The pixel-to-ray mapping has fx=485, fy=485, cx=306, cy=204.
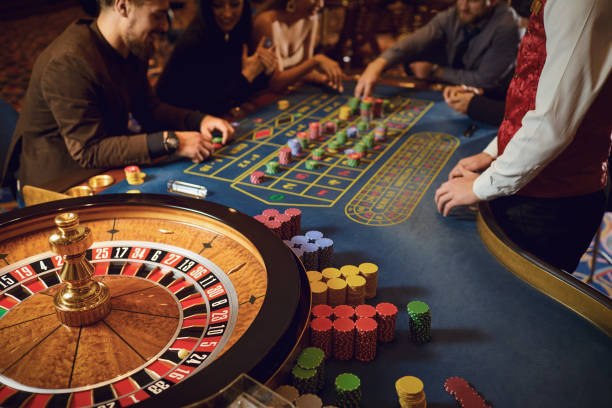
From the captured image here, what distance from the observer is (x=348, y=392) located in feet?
3.26

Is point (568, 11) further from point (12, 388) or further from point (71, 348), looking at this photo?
point (12, 388)

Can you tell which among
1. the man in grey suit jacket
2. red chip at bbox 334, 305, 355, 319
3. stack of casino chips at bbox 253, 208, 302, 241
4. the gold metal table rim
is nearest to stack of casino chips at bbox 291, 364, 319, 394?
red chip at bbox 334, 305, 355, 319

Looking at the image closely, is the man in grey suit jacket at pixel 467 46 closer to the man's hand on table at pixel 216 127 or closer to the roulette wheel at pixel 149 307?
the man's hand on table at pixel 216 127

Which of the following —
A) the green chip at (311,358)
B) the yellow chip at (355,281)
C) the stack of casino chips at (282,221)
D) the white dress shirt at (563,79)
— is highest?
the white dress shirt at (563,79)

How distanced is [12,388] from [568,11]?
1607 millimetres

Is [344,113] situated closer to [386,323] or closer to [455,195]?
[455,195]

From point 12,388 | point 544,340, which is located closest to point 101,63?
point 12,388

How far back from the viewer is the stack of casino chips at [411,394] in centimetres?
99

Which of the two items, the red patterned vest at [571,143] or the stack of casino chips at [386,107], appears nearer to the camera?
the red patterned vest at [571,143]


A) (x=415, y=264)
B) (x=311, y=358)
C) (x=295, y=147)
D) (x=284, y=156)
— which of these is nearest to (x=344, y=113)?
(x=295, y=147)

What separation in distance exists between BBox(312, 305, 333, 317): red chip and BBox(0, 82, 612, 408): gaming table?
0.13 metres

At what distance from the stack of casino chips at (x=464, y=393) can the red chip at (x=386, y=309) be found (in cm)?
21

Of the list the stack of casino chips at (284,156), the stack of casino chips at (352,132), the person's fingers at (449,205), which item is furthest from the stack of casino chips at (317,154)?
the person's fingers at (449,205)

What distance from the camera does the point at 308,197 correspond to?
1.98m
